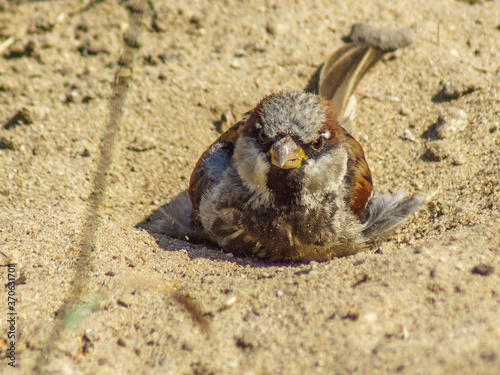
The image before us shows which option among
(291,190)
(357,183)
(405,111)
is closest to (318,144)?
(291,190)

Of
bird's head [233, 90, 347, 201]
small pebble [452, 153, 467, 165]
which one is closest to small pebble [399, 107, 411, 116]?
small pebble [452, 153, 467, 165]

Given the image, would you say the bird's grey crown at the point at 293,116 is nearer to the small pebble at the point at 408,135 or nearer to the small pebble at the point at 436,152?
the small pebble at the point at 436,152

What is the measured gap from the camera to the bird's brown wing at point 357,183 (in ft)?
12.0

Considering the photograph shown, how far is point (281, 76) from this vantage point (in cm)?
536

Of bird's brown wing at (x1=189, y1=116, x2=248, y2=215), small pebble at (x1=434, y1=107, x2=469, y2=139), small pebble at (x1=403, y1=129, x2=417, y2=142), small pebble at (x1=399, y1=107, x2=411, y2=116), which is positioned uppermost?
small pebble at (x1=434, y1=107, x2=469, y2=139)

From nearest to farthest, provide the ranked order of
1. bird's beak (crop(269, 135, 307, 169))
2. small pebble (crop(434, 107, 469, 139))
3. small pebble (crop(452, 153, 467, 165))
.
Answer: bird's beak (crop(269, 135, 307, 169)) → small pebble (crop(452, 153, 467, 165)) → small pebble (crop(434, 107, 469, 139))

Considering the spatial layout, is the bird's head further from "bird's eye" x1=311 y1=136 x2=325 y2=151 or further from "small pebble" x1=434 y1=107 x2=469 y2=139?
"small pebble" x1=434 y1=107 x2=469 y2=139

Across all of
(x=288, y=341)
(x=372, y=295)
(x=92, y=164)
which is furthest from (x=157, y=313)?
(x=92, y=164)

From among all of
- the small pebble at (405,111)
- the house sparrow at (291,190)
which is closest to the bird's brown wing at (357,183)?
the house sparrow at (291,190)

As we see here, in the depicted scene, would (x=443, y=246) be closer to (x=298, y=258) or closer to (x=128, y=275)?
(x=298, y=258)

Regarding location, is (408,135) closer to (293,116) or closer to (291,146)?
(293,116)

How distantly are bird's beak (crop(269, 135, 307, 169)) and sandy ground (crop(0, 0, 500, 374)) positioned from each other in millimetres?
734

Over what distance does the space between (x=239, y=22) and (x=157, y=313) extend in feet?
13.8

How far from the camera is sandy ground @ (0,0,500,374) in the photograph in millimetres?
2314
